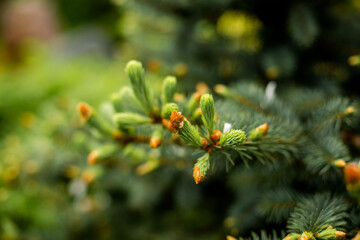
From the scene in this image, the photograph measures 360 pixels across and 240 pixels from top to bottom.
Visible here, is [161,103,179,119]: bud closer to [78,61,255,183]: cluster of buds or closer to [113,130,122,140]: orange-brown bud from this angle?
[78,61,255,183]: cluster of buds

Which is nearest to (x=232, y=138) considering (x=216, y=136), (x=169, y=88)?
(x=216, y=136)

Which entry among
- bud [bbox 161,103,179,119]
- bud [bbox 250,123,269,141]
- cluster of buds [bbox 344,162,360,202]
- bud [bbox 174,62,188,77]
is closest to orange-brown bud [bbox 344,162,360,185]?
cluster of buds [bbox 344,162,360,202]

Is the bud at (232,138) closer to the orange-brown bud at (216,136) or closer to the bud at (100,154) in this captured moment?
the orange-brown bud at (216,136)

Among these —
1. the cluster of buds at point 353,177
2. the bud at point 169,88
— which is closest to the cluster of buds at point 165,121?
the bud at point 169,88

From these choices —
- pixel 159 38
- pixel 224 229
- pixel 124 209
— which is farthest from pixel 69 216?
pixel 159 38

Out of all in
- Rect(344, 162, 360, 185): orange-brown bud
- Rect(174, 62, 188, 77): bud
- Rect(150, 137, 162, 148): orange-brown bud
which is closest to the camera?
Rect(344, 162, 360, 185): orange-brown bud

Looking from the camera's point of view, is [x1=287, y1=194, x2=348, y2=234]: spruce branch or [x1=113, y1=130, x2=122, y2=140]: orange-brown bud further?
[x1=113, y1=130, x2=122, y2=140]: orange-brown bud
